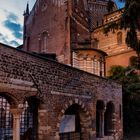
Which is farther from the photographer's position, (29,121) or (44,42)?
(44,42)

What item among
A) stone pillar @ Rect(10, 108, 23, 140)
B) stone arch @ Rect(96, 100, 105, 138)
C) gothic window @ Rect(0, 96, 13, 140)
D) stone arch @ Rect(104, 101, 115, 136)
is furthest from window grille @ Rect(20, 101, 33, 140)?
stone arch @ Rect(104, 101, 115, 136)

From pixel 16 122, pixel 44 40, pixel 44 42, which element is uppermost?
pixel 44 40

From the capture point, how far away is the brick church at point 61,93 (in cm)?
1095

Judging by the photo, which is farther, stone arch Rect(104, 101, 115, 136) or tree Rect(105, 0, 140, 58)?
stone arch Rect(104, 101, 115, 136)

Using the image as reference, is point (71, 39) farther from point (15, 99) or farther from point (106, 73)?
point (15, 99)

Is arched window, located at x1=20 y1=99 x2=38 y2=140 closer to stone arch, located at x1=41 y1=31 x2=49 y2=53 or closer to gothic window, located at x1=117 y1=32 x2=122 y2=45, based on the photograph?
stone arch, located at x1=41 y1=31 x2=49 y2=53

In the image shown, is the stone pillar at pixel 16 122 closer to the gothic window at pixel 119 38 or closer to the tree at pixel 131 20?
the tree at pixel 131 20

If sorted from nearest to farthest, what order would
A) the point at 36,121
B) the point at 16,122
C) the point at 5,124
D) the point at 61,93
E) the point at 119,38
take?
the point at 16,122 < the point at 36,121 < the point at 61,93 < the point at 5,124 < the point at 119,38

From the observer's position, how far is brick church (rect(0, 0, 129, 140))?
1095 centimetres

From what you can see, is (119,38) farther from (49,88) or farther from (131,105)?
(49,88)

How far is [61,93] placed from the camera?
13.7m

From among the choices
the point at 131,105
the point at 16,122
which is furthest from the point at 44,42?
the point at 16,122

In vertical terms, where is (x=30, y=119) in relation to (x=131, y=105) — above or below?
below

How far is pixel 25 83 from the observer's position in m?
11.2
